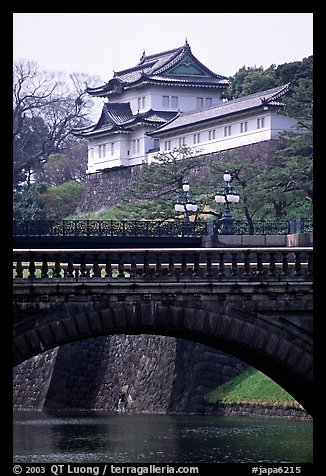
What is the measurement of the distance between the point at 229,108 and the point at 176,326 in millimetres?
63036

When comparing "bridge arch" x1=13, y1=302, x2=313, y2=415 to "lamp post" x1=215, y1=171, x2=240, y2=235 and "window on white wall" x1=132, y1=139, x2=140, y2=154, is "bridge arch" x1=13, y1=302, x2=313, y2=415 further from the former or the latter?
"window on white wall" x1=132, y1=139, x2=140, y2=154

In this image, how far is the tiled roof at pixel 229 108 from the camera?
92.7 metres

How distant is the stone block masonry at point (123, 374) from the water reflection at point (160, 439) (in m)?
2.69

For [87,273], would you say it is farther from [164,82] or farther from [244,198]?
[164,82]

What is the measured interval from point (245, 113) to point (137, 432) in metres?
44.8

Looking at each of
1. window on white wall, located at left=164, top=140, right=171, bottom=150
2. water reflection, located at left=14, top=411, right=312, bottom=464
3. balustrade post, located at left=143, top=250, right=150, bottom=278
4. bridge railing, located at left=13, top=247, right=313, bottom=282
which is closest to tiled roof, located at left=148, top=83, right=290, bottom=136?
window on white wall, located at left=164, top=140, right=171, bottom=150

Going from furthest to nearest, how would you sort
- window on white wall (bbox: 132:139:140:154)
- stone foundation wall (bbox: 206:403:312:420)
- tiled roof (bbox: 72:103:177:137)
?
window on white wall (bbox: 132:139:140:154) < tiled roof (bbox: 72:103:177:137) < stone foundation wall (bbox: 206:403:312:420)

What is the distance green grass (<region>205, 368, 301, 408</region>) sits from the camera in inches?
2346

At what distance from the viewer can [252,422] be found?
191 feet

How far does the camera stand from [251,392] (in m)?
62.4

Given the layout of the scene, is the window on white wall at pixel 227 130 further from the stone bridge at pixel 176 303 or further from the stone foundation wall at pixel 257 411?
the stone bridge at pixel 176 303

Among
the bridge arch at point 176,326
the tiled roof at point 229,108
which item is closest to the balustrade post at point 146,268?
the bridge arch at point 176,326

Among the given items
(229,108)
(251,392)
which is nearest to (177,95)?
(229,108)

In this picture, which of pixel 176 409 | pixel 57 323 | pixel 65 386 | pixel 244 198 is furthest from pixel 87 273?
pixel 244 198
